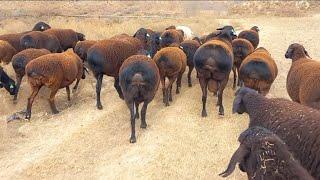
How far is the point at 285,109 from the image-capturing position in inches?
251

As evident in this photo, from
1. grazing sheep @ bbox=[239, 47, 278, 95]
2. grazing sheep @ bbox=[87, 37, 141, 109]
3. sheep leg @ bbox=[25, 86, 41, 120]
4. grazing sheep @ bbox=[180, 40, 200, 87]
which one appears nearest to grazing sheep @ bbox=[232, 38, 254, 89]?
grazing sheep @ bbox=[180, 40, 200, 87]

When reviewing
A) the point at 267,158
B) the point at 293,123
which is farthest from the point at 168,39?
the point at 267,158

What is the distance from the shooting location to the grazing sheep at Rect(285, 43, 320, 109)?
780cm

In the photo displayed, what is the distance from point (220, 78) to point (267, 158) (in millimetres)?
5332

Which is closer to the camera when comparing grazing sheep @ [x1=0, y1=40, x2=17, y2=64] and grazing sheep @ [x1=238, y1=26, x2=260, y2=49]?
grazing sheep @ [x1=0, y1=40, x2=17, y2=64]

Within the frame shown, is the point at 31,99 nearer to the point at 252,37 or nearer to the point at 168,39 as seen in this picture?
the point at 168,39

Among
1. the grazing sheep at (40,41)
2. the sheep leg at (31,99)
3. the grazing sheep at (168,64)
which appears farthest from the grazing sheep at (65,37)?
the grazing sheep at (168,64)

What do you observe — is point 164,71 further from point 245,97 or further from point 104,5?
point 104,5

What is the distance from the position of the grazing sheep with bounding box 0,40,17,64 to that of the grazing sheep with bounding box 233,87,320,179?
8.51 meters

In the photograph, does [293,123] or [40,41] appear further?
[40,41]

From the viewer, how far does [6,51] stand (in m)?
12.7

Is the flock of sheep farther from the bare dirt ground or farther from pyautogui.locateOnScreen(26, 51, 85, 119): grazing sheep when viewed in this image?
the bare dirt ground

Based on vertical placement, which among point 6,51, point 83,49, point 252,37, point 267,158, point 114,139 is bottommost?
point 114,139

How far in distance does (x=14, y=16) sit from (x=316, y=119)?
23689 millimetres
